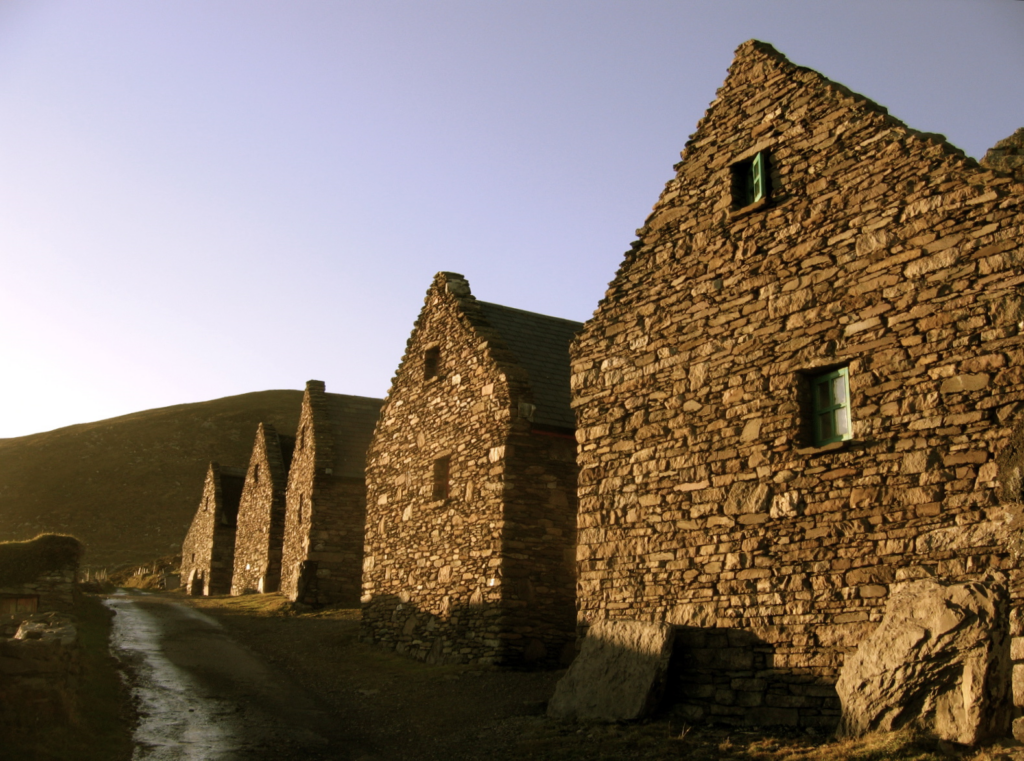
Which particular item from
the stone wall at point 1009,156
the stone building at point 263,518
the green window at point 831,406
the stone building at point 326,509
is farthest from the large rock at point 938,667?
the stone building at point 263,518

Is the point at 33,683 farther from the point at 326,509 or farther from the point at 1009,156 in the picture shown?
the point at 326,509

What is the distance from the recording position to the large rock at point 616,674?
10453 mm

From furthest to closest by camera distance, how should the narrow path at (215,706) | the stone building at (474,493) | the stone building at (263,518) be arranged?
the stone building at (263,518)
the stone building at (474,493)
the narrow path at (215,706)

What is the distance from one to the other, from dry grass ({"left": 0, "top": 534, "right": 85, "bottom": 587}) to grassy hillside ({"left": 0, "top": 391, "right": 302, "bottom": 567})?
→ 123 ft

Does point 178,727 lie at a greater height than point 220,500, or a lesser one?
lesser

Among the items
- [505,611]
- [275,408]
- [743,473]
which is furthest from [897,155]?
[275,408]

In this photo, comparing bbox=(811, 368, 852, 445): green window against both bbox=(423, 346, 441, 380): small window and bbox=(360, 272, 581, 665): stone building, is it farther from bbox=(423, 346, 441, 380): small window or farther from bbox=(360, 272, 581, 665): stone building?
bbox=(423, 346, 441, 380): small window

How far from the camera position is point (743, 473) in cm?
1054

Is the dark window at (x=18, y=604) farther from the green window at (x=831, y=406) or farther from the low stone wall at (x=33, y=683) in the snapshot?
the green window at (x=831, y=406)

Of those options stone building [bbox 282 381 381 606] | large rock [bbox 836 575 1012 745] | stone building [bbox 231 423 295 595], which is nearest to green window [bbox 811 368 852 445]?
large rock [bbox 836 575 1012 745]

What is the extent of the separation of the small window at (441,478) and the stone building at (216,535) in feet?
69.6

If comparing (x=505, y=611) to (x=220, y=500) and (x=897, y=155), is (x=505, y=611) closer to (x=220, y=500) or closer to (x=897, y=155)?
(x=897, y=155)

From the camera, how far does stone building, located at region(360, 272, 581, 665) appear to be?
15227 millimetres

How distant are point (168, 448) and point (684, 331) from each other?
83873mm
